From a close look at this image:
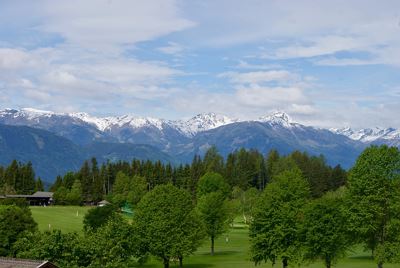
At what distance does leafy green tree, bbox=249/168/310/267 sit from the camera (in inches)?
2434

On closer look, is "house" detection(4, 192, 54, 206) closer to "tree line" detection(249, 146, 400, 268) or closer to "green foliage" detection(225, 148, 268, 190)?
"green foliage" detection(225, 148, 268, 190)

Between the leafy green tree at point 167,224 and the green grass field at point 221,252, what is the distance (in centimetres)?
571

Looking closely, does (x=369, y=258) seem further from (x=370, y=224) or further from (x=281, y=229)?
(x=281, y=229)

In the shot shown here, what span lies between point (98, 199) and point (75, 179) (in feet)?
34.3

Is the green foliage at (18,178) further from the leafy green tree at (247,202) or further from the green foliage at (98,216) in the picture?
the green foliage at (98,216)

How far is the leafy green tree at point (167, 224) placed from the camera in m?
68.6

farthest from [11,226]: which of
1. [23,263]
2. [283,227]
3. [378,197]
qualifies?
[378,197]

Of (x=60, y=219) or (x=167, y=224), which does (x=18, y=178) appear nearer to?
(x=60, y=219)

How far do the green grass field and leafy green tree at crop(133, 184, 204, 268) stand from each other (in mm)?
5712

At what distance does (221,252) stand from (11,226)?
119 feet

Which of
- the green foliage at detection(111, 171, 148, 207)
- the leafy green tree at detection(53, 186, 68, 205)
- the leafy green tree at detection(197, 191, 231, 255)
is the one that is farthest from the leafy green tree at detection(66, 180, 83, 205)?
the leafy green tree at detection(197, 191, 231, 255)

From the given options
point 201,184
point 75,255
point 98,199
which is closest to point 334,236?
point 75,255

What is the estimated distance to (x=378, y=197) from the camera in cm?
6156

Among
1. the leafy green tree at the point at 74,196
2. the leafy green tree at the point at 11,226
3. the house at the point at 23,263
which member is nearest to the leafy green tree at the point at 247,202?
the leafy green tree at the point at 74,196
